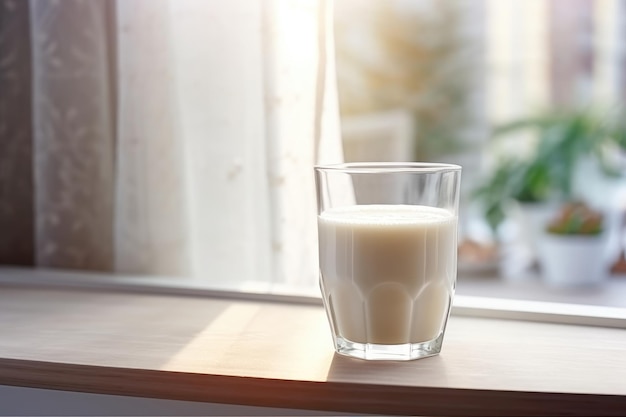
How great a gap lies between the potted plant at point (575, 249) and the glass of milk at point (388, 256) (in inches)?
50.7

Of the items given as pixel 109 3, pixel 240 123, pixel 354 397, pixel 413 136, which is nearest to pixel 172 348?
pixel 354 397

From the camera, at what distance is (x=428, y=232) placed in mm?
597

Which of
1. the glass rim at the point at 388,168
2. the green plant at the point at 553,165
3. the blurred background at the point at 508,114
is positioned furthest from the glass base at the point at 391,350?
the green plant at the point at 553,165

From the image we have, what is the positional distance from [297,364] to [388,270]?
0.11m

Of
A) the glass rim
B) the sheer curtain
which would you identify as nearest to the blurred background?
the sheer curtain

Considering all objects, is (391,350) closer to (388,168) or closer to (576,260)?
(388,168)

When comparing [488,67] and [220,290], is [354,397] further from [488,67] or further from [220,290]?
[488,67]

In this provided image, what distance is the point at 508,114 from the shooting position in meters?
2.83

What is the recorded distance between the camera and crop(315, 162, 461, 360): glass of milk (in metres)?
0.60

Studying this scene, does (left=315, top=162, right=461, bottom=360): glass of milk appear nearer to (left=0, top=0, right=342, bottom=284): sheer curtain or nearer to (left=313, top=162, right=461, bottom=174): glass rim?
(left=313, top=162, right=461, bottom=174): glass rim

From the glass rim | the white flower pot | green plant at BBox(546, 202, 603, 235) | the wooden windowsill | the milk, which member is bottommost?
the white flower pot

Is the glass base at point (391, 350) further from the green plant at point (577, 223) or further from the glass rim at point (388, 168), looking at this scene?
the green plant at point (577, 223)

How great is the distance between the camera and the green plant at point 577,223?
1.85 meters

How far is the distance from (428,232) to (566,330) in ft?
0.68
